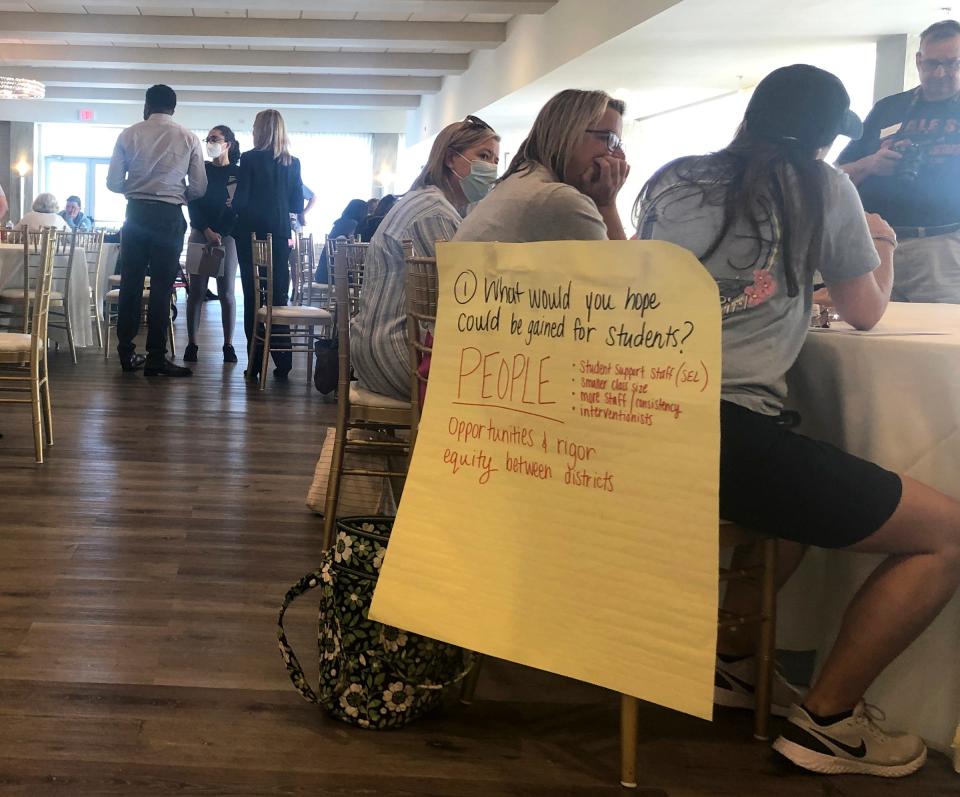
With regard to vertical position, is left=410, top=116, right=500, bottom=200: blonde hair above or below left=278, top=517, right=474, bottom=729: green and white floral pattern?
above

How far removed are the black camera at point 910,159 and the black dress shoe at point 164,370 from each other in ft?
13.3

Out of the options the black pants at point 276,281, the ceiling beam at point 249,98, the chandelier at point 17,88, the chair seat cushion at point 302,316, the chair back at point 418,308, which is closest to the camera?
the chair back at point 418,308

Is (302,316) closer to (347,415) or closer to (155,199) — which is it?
(155,199)

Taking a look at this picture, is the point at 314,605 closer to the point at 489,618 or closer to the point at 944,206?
the point at 489,618

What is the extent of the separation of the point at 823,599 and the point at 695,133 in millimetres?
9561

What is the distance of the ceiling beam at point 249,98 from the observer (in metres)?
Answer: 13.7

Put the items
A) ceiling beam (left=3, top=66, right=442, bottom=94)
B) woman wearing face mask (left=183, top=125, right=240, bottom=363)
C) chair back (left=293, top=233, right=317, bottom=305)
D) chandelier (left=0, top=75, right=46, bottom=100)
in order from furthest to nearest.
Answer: ceiling beam (left=3, top=66, right=442, bottom=94) < chandelier (left=0, top=75, right=46, bottom=100) < chair back (left=293, top=233, right=317, bottom=305) < woman wearing face mask (left=183, top=125, right=240, bottom=363)

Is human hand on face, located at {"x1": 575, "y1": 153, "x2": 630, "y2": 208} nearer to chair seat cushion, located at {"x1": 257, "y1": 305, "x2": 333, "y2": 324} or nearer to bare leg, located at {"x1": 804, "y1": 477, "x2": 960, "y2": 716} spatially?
bare leg, located at {"x1": 804, "y1": 477, "x2": 960, "y2": 716}

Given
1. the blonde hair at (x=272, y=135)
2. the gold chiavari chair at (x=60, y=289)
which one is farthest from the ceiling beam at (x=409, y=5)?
the gold chiavari chair at (x=60, y=289)

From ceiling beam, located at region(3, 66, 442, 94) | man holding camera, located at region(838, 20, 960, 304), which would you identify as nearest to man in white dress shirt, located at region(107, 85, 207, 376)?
man holding camera, located at region(838, 20, 960, 304)

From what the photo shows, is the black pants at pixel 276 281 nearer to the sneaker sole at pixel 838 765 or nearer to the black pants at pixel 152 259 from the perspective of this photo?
the black pants at pixel 152 259

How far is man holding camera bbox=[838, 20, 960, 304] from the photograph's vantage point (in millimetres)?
2842

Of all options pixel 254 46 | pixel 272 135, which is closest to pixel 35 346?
pixel 272 135

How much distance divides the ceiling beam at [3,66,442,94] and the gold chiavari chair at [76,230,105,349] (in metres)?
5.69
